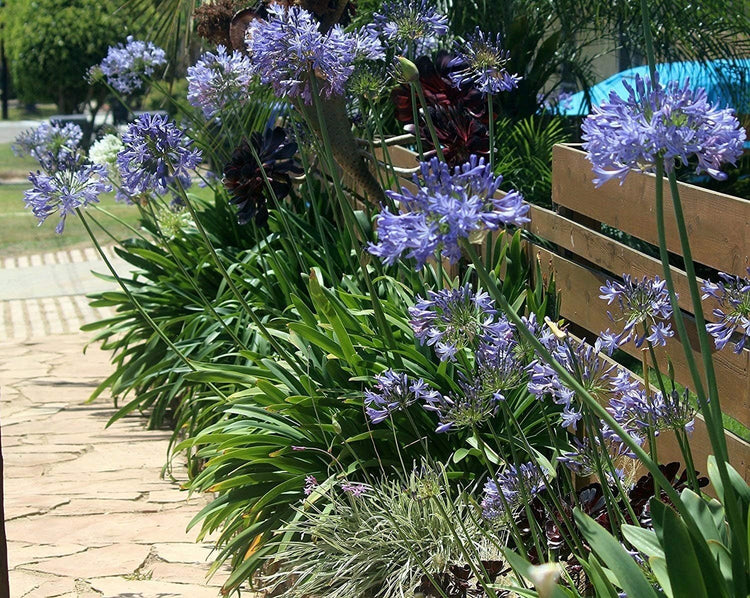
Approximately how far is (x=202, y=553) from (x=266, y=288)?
1373 mm

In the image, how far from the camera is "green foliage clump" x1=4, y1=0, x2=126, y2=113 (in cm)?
1928

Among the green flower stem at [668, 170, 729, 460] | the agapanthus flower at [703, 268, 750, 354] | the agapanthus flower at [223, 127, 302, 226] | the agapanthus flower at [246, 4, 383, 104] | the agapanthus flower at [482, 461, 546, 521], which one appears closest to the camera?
the green flower stem at [668, 170, 729, 460]

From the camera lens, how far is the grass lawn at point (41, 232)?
1112 cm

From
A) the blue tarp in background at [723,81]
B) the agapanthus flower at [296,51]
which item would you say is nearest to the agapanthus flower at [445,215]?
the agapanthus flower at [296,51]

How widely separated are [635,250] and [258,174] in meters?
1.60

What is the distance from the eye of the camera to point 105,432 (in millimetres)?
5203

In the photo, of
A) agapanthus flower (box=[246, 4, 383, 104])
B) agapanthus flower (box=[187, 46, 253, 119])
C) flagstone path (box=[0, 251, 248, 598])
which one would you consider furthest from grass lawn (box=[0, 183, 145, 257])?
agapanthus flower (box=[246, 4, 383, 104])

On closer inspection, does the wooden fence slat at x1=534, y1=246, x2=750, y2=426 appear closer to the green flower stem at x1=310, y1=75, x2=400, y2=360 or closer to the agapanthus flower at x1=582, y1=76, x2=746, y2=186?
the green flower stem at x1=310, y1=75, x2=400, y2=360

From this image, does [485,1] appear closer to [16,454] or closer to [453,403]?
[16,454]

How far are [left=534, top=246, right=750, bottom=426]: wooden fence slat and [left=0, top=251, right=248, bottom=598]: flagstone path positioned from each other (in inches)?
62.0

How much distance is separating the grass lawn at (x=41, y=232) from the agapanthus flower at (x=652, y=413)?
8.84 metres

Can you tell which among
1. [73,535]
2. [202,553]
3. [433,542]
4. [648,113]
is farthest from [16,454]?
[648,113]

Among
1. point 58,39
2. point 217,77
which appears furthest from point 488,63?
point 58,39

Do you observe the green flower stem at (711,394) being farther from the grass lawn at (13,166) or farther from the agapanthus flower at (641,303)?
the grass lawn at (13,166)
